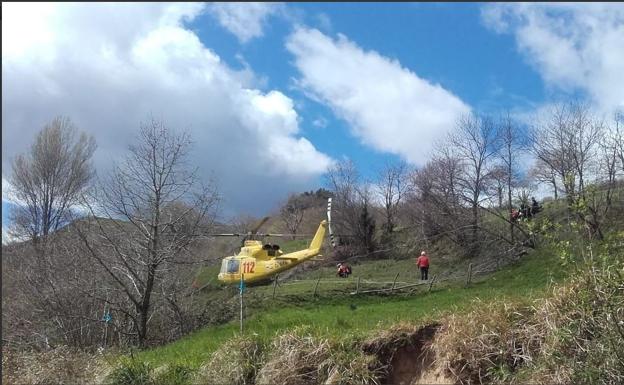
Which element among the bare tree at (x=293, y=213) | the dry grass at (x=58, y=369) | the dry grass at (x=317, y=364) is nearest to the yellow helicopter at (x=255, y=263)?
the dry grass at (x=58, y=369)

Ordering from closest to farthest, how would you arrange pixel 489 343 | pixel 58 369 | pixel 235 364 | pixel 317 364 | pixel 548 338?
pixel 548 338
pixel 489 343
pixel 317 364
pixel 235 364
pixel 58 369

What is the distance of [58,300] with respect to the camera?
25.9 metres

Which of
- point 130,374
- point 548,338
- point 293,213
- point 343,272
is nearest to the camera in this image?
point 548,338

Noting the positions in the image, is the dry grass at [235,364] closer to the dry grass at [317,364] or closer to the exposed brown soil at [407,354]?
the dry grass at [317,364]

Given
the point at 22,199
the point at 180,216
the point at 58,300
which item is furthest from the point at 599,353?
the point at 22,199

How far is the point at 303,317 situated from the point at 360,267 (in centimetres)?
2154

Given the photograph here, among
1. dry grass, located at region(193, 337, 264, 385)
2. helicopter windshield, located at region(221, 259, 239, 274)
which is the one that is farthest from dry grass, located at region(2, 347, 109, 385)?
helicopter windshield, located at region(221, 259, 239, 274)

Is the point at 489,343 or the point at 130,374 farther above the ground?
the point at 489,343

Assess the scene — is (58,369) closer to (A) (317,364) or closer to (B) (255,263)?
(A) (317,364)

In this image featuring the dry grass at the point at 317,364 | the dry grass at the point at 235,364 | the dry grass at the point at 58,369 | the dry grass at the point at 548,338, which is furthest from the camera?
the dry grass at the point at 58,369

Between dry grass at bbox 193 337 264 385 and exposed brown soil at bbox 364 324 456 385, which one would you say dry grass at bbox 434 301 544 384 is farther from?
dry grass at bbox 193 337 264 385

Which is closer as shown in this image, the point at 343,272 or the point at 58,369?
the point at 58,369

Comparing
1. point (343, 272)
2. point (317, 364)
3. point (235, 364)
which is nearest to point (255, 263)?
point (343, 272)

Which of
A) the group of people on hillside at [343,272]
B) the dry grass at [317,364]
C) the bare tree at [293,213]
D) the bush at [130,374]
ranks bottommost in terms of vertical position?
the bush at [130,374]
